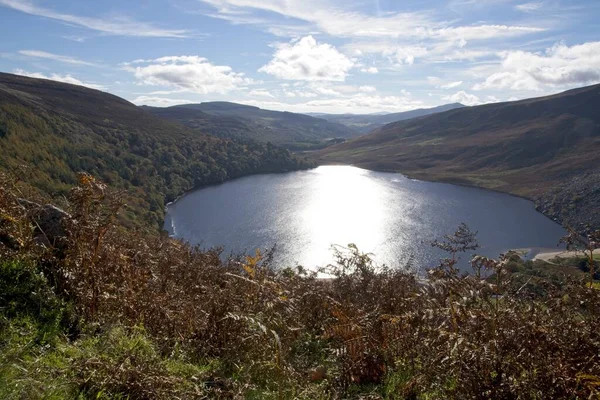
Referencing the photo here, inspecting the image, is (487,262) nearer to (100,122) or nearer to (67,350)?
(67,350)

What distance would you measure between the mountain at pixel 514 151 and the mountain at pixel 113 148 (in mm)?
39736

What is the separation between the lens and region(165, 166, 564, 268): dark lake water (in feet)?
153

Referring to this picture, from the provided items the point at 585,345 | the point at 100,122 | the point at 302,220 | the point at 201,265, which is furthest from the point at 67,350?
the point at 100,122

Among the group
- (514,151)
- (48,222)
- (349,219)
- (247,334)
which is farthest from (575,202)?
(48,222)

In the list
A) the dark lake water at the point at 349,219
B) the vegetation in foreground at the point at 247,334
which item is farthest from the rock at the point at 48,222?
the dark lake water at the point at 349,219

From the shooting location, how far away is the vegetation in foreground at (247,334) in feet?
10.5

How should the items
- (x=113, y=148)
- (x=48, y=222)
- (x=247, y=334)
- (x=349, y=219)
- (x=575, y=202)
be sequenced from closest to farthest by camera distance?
(x=247, y=334) → (x=48, y=222) → (x=349, y=219) → (x=575, y=202) → (x=113, y=148)

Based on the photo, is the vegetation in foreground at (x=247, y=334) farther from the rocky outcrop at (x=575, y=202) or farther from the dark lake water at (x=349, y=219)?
the rocky outcrop at (x=575, y=202)

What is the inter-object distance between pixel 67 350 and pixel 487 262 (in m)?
3.96

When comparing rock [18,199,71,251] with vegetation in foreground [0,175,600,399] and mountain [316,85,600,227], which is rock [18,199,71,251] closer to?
vegetation in foreground [0,175,600,399]

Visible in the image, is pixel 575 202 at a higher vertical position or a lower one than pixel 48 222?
lower

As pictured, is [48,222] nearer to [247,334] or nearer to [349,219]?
[247,334]

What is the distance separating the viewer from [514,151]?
11981 cm

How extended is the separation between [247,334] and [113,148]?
85.9 m
